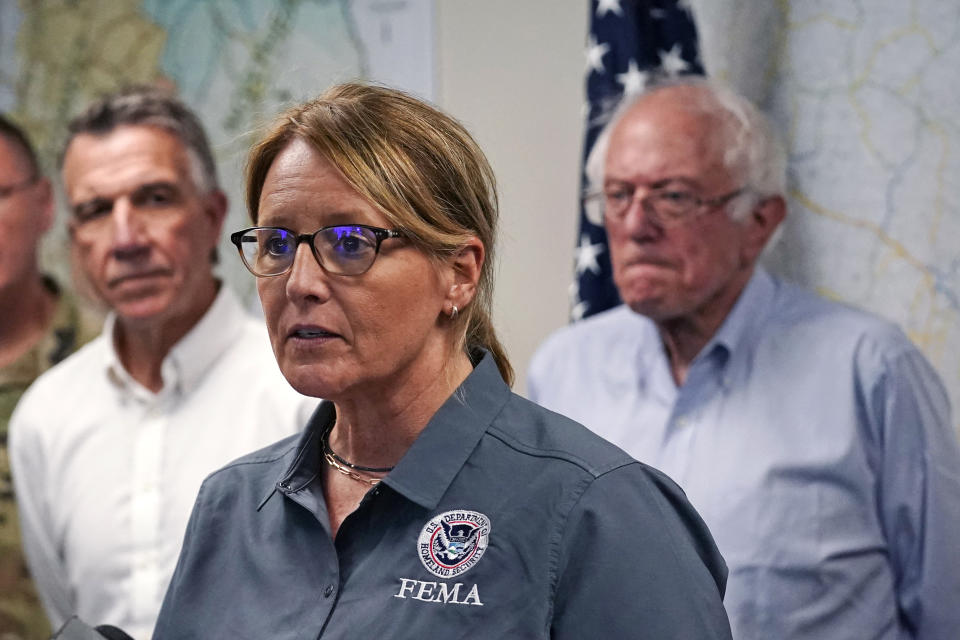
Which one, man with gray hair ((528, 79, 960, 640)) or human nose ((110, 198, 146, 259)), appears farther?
human nose ((110, 198, 146, 259))

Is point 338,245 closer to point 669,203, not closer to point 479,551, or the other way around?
point 479,551

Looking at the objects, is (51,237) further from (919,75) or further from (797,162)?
(919,75)

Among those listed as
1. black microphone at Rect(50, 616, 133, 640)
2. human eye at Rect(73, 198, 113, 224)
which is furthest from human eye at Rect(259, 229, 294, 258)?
human eye at Rect(73, 198, 113, 224)

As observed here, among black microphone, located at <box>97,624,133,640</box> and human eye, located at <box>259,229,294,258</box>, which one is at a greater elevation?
human eye, located at <box>259,229,294,258</box>

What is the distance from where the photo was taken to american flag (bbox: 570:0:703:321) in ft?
8.05

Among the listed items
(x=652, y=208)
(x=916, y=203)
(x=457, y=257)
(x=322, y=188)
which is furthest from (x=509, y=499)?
(x=916, y=203)

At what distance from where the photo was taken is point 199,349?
2547 millimetres

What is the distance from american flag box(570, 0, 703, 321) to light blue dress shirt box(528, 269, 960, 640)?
47 centimetres

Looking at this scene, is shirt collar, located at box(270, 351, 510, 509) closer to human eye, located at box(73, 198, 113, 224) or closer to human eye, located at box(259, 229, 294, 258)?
human eye, located at box(259, 229, 294, 258)

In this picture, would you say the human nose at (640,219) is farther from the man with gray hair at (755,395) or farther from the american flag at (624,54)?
the american flag at (624,54)

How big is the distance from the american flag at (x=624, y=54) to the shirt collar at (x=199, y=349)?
845 millimetres

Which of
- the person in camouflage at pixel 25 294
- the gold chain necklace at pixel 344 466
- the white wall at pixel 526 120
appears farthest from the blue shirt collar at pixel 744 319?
the person in camouflage at pixel 25 294

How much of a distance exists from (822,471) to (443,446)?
3.22 feet

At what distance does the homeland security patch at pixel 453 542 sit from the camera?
3.89ft
